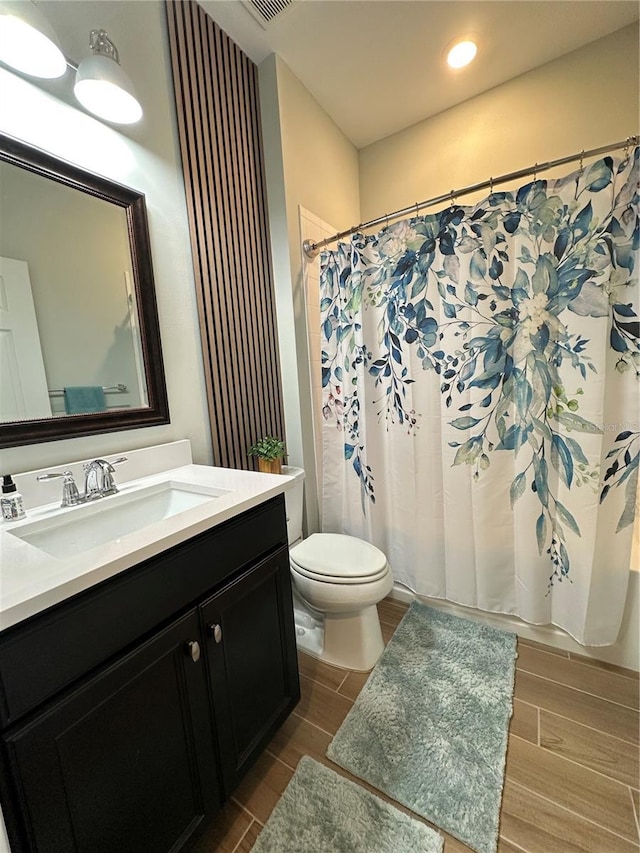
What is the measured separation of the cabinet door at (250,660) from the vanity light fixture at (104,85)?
4.75 ft

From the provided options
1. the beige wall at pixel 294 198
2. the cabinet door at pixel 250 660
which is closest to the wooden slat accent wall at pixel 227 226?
the beige wall at pixel 294 198

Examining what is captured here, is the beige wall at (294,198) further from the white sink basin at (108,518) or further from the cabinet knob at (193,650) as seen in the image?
A: the cabinet knob at (193,650)

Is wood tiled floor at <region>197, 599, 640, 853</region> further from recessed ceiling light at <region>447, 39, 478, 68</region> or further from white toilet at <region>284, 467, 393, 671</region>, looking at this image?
recessed ceiling light at <region>447, 39, 478, 68</region>

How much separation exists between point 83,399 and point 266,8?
1.69 m

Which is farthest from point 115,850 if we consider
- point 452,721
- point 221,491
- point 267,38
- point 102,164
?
point 267,38

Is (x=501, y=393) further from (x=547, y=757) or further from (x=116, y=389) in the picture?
(x=116, y=389)

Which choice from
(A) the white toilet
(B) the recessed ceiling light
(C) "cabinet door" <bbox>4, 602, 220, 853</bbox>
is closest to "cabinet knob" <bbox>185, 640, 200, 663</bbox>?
(C) "cabinet door" <bbox>4, 602, 220, 853</bbox>

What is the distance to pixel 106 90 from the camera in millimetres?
1028

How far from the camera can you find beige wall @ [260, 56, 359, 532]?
166 centimetres

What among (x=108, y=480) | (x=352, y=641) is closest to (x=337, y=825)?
(x=352, y=641)

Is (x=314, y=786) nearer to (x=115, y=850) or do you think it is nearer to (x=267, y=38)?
(x=115, y=850)

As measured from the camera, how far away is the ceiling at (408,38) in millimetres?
1425

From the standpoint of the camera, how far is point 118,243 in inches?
47.1

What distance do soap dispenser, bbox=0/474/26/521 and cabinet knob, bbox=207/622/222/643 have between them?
56cm
